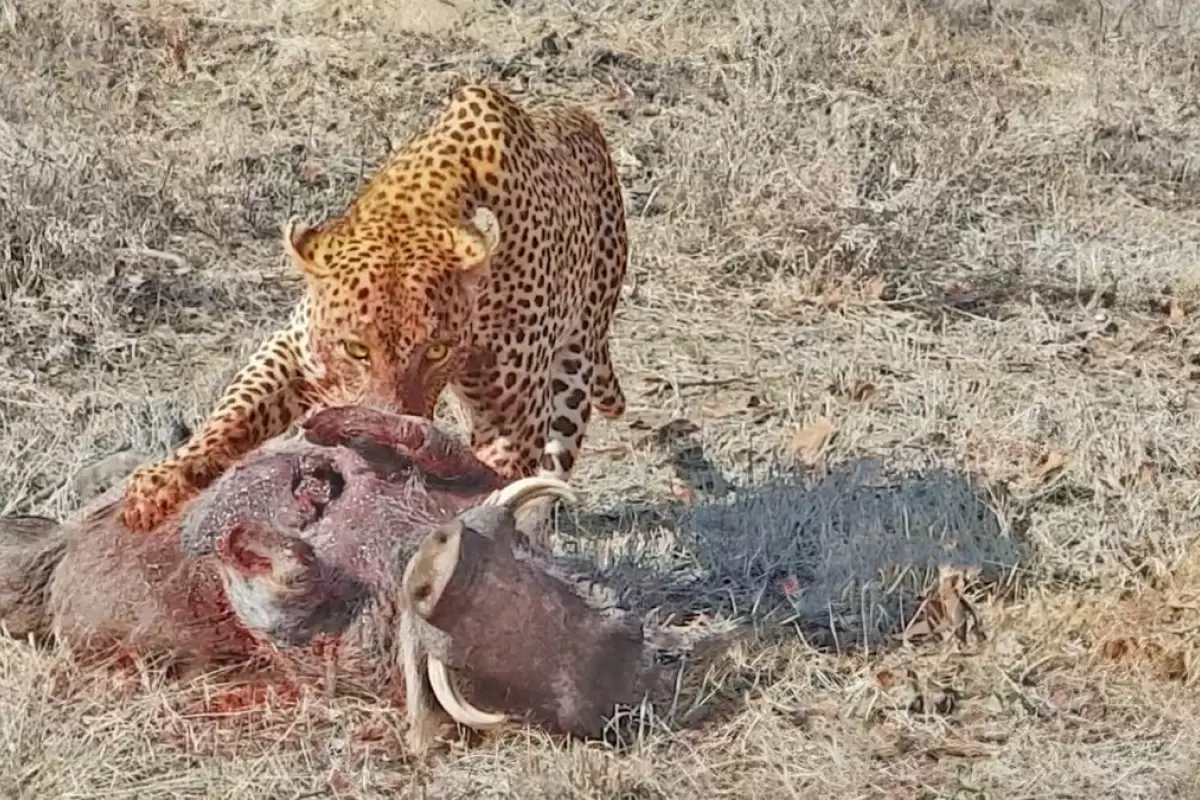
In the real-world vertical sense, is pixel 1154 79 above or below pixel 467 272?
below

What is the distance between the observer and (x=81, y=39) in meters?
9.16

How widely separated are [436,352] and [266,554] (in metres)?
0.94

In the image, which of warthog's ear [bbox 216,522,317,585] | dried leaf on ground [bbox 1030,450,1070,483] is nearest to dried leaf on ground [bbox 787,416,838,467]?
dried leaf on ground [bbox 1030,450,1070,483]

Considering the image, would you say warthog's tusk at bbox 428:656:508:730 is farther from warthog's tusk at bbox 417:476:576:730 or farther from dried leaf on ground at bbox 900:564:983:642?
dried leaf on ground at bbox 900:564:983:642

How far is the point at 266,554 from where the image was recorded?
371 centimetres

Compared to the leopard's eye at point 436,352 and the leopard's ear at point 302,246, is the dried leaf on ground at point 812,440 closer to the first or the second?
the leopard's eye at point 436,352

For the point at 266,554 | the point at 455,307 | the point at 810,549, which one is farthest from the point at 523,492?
the point at 810,549

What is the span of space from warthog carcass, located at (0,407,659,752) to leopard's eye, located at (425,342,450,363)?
41 centimetres

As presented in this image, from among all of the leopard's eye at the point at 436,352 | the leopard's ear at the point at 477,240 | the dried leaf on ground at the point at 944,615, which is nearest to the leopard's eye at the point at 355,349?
the leopard's eye at the point at 436,352

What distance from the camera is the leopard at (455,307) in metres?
4.46

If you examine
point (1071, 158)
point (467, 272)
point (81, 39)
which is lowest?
point (1071, 158)

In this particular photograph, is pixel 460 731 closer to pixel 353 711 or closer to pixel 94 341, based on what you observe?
pixel 353 711

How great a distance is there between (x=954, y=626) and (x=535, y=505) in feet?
4.07

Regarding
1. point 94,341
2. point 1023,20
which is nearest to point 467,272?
point 94,341
